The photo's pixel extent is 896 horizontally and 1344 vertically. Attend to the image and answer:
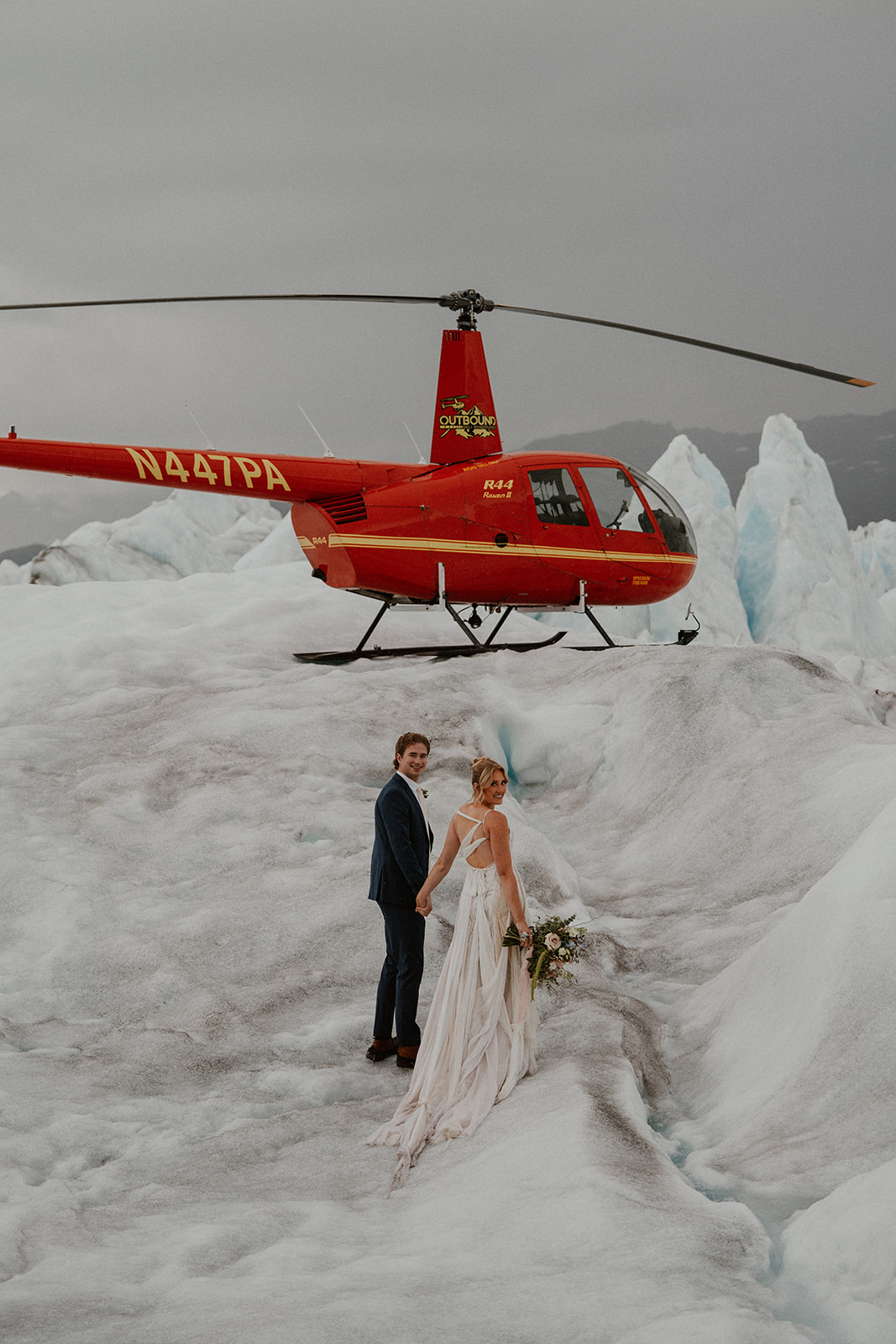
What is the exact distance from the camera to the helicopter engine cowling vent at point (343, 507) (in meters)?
9.62

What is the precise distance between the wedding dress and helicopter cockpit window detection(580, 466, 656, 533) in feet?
21.2

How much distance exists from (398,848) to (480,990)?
68 cm

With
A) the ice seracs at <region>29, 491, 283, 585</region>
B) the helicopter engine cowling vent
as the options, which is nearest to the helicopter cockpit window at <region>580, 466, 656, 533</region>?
the helicopter engine cowling vent

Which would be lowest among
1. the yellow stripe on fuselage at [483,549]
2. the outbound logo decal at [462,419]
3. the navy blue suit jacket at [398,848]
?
the navy blue suit jacket at [398,848]

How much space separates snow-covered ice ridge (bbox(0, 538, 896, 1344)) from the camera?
2.88m

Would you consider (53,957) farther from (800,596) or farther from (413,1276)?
(800,596)

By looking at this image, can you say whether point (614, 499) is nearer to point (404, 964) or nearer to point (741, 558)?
point (404, 964)

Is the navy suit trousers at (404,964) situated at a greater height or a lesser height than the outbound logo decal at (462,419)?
lesser

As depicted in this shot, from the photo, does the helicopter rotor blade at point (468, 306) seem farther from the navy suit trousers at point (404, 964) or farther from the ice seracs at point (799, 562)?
the ice seracs at point (799, 562)

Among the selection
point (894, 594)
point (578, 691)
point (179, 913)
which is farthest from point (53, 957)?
point (894, 594)

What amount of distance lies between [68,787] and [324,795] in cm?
177

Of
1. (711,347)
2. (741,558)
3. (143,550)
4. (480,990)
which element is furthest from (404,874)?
(741,558)

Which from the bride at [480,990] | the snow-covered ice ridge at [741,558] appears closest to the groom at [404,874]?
the bride at [480,990]

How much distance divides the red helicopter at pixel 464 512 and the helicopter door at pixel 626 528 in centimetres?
1
